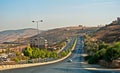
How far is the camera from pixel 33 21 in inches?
5118

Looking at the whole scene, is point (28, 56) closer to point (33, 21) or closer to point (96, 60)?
point (33, 21)

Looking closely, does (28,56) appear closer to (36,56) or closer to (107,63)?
(36,56)

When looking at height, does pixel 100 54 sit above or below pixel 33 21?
below

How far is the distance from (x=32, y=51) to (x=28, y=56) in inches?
130

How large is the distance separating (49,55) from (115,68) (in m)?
94.7

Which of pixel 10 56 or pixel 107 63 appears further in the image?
pixel 10 56

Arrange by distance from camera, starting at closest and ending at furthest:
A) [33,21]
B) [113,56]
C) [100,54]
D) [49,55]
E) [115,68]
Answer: [115,68] → [113,56] → [100,54] → [33,21] → [49,55]

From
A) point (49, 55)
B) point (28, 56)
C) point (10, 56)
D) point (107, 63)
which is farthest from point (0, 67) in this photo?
point (49, 55)

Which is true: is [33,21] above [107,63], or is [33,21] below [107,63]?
above

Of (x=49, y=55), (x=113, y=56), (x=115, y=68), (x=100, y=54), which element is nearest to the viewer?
(x=115, y=68)

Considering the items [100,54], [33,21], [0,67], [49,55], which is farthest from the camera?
[49,55]

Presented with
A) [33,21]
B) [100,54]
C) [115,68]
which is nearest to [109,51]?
[115,68]

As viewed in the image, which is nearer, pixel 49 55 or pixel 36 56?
pixel 36 56

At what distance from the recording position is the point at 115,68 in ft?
200
